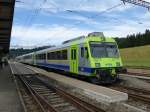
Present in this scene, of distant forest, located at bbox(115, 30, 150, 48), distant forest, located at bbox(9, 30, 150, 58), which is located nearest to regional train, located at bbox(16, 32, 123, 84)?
distant forest, located at bbox(9, 30, 150, 58)

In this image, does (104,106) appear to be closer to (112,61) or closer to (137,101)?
(137,101)

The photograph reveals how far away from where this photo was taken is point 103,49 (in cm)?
2028

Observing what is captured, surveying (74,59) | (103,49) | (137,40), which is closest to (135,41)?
(137,40)

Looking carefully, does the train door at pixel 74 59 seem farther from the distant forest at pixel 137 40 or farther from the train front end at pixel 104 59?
the distant forest at pixel 137 40

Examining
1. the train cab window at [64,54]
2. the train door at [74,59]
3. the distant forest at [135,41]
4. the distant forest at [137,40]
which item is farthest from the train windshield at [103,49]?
the distant forest at [137,40]

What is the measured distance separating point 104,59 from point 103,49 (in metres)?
0.84

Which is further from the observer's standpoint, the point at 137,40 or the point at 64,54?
the point at 137,40

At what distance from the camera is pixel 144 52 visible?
276 feet

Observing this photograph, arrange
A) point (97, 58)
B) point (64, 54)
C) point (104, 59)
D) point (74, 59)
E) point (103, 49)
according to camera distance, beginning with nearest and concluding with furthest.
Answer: point (97, 58), point (104, 59), point (103, 49), point (74, 59), point (64, 54)

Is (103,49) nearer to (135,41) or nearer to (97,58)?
(97,58)

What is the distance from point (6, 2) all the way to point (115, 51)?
7804 mm

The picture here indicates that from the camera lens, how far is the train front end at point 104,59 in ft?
62.4

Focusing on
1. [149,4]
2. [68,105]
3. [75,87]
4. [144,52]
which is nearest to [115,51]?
[75,87]

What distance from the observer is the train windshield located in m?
19.8
